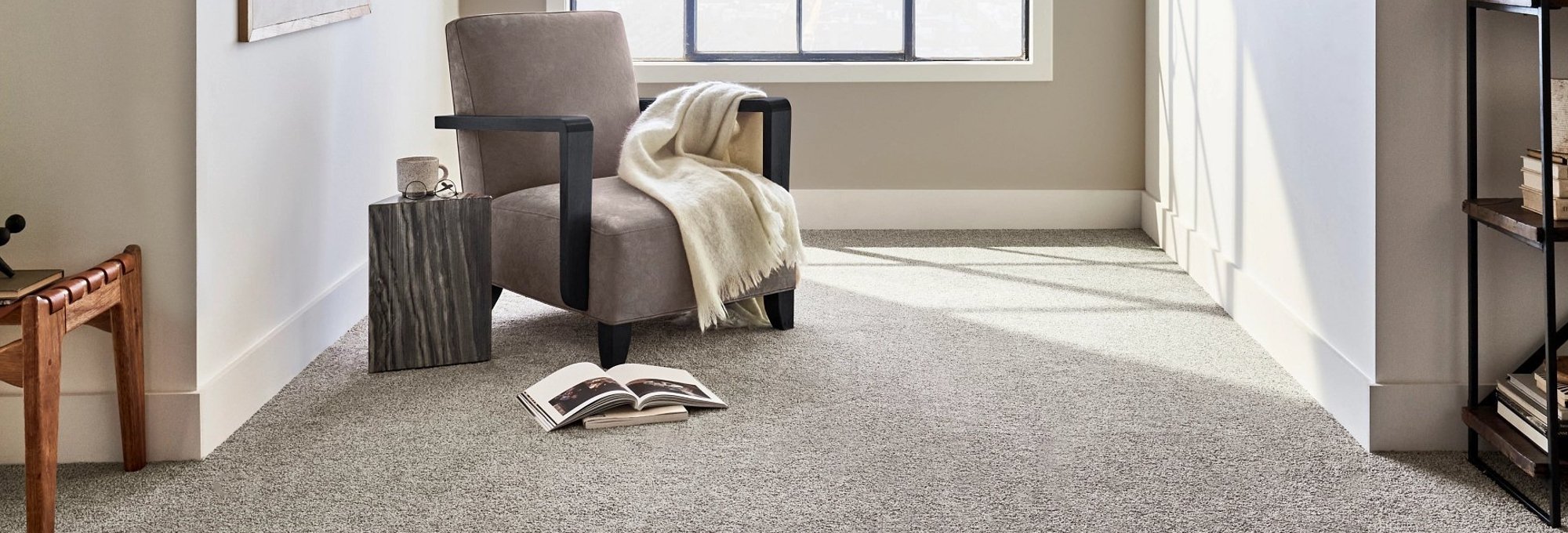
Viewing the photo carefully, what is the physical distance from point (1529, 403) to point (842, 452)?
3.70ft

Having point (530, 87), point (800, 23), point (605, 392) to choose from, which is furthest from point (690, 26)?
point (605, 392)

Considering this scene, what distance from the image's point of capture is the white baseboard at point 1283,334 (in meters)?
2.47

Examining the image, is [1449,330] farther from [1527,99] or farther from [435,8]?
[435,8]

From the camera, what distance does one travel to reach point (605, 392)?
262 cm

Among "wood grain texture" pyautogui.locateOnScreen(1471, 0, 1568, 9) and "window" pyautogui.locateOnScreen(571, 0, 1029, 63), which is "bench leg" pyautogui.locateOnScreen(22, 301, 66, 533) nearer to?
"wood grain texture" pyautogui.locateOnScreen(1471, 0, 1568, 9)

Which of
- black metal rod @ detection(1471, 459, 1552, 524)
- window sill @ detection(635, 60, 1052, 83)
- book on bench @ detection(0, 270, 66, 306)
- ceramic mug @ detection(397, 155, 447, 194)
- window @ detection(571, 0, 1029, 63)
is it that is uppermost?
window @ detection(571, 0, 1029, 63)

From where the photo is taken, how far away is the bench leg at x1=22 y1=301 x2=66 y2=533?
189 cm

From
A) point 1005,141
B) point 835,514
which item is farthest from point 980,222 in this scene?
point 835,514

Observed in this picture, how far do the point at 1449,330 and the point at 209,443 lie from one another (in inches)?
88.1

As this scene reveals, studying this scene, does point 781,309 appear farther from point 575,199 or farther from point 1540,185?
point 1540,185

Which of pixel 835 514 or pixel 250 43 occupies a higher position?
pixel 250 43

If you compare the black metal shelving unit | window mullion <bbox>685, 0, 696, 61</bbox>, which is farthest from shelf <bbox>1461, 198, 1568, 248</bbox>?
window mullion <bbox>685, 0, 696, 61</bbox>

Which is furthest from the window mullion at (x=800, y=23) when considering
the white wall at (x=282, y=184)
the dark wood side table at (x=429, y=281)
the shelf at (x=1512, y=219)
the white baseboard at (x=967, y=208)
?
the shelf at (x=1512, y=219)

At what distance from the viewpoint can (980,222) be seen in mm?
5172
